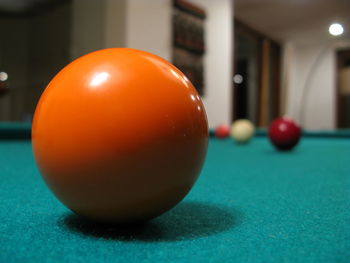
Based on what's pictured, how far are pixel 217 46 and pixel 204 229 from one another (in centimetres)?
626

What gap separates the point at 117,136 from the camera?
2.34 feet

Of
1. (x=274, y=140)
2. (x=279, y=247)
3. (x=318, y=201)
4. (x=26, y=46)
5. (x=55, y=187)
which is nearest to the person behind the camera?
(x=279, y=247)

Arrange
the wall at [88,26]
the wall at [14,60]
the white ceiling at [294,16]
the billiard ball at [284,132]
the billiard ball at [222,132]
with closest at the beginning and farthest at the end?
the billiard ball at [284,132] → the billiard ball at [222,132] → the wall at [88,26] → the white ceiling at [294,16] → the wall at [14,60]

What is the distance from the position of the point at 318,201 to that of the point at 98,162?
77 centimetres

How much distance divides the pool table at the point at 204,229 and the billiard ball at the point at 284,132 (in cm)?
156

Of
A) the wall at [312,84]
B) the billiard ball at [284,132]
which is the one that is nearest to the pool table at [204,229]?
the billiard ball at [284,132]

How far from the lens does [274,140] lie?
10.3 ft

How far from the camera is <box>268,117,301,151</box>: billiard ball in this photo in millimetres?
3008

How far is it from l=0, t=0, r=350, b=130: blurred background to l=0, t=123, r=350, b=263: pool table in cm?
416

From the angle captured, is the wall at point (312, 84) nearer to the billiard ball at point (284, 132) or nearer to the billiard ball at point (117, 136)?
the billiard ball at point (284, 132)

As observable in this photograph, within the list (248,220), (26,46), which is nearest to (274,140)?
(248,220)

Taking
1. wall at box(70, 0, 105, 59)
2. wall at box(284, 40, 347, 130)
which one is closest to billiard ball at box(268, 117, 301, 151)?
wall at box(70, 0, 105, 59)

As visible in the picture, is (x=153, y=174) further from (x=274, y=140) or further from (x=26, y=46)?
(x=26, y=46)

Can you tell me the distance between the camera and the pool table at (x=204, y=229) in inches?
25.7
